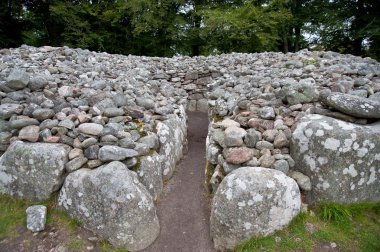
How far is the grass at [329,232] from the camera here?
16.1 feet

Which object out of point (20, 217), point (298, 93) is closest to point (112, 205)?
point (20, 217)

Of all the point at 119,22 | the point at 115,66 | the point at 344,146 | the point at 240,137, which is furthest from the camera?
the point at 119,22

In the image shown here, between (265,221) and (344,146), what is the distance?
2.11 metres

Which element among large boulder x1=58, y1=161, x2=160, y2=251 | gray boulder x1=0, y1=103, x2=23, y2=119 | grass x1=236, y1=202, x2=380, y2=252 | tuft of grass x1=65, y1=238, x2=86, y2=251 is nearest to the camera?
grass x1=236, y1=202, x2=380, y2=252

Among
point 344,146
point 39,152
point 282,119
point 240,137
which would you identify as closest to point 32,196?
point 39,152

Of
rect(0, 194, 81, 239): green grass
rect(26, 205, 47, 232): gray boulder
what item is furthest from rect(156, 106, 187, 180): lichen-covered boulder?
rect(26, 205, 47, 232): gray boulder

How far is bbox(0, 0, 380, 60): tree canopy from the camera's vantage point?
16548mm

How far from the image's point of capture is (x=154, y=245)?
5.32 metres

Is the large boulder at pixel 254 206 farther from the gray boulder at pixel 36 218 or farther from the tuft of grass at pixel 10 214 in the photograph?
the tuft of grass at pixel 10 214

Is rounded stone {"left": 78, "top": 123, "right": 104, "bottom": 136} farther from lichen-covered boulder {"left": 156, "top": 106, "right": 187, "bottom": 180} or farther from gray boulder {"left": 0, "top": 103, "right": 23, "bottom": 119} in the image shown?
gray boulder {"left": 0, "top": 103, "right": 23, "bottom": 119}

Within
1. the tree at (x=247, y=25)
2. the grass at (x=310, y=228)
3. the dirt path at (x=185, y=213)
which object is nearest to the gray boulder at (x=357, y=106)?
the grass at (x=310, y=228)

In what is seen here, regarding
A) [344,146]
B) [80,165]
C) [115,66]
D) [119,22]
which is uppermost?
[119,22]

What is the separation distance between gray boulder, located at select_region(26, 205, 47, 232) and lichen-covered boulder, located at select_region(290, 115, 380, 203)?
5.14 m

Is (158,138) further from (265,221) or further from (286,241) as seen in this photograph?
(286,241)
